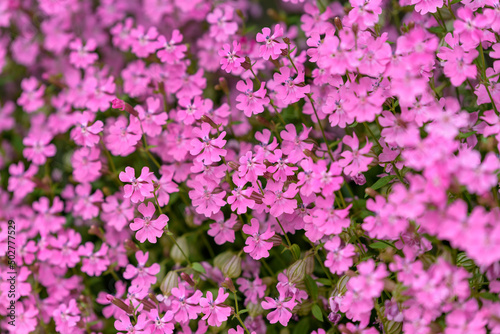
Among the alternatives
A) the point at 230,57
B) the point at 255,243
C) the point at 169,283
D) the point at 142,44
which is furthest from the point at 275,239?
the point at 142,44

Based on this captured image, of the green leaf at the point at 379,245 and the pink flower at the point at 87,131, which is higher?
the green leaf at the point at 379,245

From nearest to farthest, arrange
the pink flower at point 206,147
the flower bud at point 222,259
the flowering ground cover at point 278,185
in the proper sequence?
the flowering ground cover at point 278,185 < the pink flower at point 206,147 < the flower bud at point 222,259

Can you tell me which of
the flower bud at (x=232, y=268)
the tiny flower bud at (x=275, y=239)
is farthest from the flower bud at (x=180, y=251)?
the tiny flower bud at (x=275, y=239)

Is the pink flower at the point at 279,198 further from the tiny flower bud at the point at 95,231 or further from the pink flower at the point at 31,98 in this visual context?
the pink flower at the point at 31,98

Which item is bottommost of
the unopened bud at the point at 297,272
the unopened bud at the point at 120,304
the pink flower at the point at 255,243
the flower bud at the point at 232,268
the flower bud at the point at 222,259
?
the flower bud at the point at 222,259

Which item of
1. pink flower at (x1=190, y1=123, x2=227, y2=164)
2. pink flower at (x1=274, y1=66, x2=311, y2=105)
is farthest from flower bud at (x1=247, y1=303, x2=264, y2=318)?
pink flower at (x1=274, y1=66, x2=311, y2=105)

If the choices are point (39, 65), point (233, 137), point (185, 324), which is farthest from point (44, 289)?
point (39, 65)

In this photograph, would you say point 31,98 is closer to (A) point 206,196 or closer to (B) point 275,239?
(A) point 206,196
